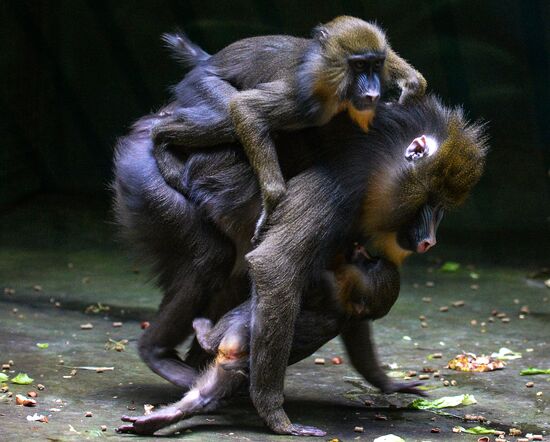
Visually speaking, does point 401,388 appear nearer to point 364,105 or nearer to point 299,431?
point 299,431

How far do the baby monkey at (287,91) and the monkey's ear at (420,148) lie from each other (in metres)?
0.24

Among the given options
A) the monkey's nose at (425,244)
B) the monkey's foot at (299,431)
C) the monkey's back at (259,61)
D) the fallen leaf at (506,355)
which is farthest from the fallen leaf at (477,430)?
the monkey's back at (259,61)

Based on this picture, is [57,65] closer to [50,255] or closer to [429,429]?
[50,255]

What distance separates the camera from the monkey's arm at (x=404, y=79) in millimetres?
5105

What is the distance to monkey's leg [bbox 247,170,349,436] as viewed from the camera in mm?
4773

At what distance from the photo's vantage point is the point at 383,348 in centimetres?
670

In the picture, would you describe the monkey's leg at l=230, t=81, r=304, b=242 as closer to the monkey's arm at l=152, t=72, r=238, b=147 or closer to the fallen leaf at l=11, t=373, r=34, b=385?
the monkey's arm at l=152, t=72, r=238, b=147

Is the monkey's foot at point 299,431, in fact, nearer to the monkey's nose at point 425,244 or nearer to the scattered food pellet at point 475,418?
the scattered food pellet at point 475,418

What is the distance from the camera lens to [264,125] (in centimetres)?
485

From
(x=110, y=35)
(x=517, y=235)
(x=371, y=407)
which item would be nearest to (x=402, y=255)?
(x=371, y=407)

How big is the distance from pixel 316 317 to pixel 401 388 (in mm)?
778

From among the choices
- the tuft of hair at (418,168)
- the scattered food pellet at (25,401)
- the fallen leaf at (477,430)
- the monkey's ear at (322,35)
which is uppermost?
the monkey's ear at (322,35)

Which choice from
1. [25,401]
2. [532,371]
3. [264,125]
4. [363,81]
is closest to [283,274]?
[264,125]

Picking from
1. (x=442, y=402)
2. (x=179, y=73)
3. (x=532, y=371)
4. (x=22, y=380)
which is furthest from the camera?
(x=179, y=73)
